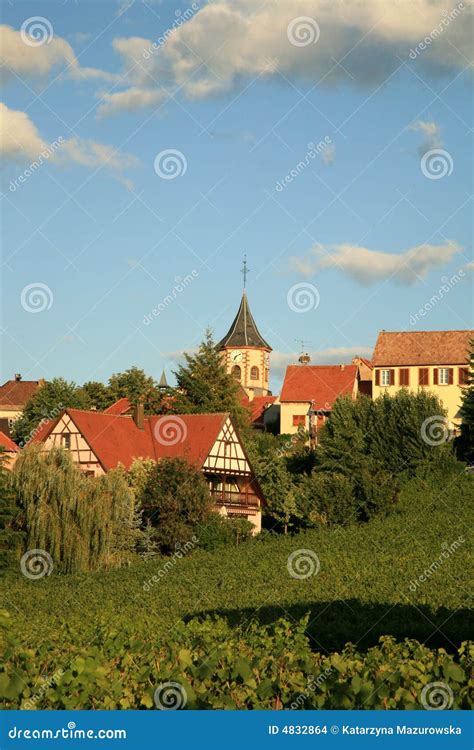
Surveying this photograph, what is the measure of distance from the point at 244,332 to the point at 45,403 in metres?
37.6

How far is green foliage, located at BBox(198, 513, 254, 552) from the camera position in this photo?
151 feet

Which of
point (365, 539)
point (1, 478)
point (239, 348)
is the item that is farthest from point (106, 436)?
point (239, 348)

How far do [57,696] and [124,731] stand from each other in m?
1.70

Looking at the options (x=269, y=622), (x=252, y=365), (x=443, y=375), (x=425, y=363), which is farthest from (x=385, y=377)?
(x=269, y=622)

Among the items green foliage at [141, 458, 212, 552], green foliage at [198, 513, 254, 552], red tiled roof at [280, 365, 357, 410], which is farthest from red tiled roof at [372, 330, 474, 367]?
green foliage at [141, 458, 212, 552]

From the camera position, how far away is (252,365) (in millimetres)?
109312

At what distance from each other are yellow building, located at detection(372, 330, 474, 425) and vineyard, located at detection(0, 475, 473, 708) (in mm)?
16499

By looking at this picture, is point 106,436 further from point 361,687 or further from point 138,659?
point 361,687

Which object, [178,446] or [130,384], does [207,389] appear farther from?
[130,384]

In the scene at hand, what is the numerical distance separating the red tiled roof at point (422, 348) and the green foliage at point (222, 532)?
76.4 ft

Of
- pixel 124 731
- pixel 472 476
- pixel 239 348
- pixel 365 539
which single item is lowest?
pixel 124 731

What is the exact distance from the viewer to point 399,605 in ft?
98.8

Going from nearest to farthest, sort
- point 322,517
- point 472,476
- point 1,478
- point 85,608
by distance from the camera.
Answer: point 85,608, point 1,478, point 322,517, point 472,476

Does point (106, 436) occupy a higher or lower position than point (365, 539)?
higher
